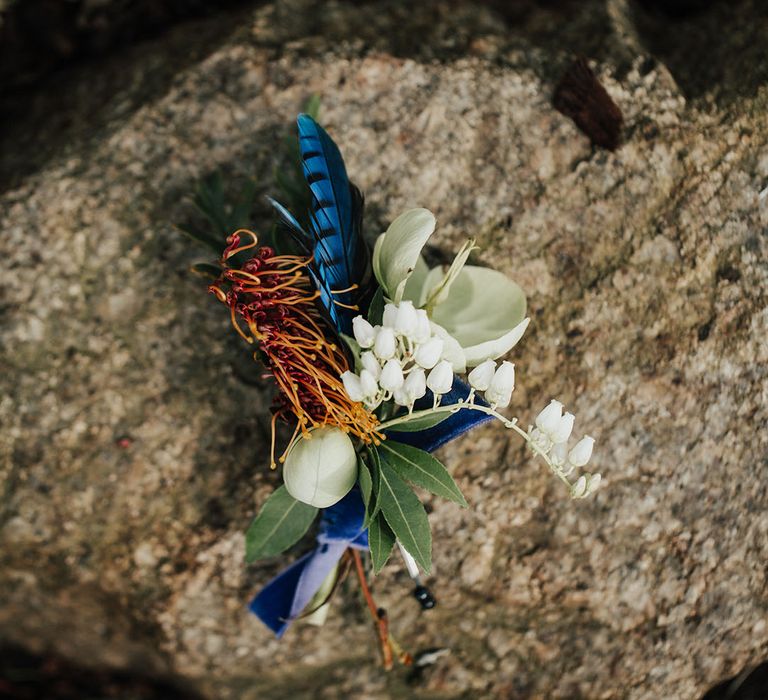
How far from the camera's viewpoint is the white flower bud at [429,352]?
778 mm

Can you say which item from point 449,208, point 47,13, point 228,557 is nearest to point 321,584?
point 228,557

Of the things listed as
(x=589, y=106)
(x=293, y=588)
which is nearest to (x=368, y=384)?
(x=293, y=588)

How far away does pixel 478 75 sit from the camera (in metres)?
1.17

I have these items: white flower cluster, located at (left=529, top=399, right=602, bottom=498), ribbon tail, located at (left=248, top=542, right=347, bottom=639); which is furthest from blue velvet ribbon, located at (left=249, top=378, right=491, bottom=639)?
white flower cluster, located at (left=529, top=399, right=602, bottom=498)

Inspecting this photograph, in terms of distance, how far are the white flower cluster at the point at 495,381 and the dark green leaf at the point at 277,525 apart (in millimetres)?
321

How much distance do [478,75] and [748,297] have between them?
0.56 m

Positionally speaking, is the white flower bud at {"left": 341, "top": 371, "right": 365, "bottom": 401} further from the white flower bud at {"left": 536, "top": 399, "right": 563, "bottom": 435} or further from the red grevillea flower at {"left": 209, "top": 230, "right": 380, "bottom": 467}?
the white flower bud at {"left": 536, "top": 399, "right": 563, "bottom": 435}

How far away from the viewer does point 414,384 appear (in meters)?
0.80

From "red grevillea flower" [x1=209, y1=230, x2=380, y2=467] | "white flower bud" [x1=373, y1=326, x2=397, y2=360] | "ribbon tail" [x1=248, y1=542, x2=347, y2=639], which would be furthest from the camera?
"ribbon tail" [x1=248, y1=542, x2=347, y2=639]

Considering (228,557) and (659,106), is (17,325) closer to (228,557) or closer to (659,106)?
(228,557)

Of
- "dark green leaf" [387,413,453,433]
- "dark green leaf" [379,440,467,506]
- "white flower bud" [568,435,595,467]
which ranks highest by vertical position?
"dark green leaf" [387,413,453,433]

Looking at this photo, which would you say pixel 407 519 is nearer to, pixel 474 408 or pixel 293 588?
pixel 474 408

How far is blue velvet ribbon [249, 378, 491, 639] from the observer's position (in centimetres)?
93

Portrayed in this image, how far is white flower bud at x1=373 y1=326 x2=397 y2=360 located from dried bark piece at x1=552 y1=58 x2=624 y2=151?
59 centimetres
